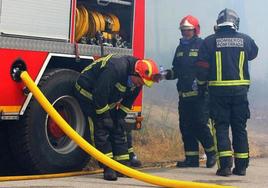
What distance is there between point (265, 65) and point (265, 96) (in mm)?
2073

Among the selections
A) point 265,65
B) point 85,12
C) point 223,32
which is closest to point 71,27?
point 85,12

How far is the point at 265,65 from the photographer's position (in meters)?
25.3

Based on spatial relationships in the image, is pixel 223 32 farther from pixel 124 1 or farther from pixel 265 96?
pixel 265 96

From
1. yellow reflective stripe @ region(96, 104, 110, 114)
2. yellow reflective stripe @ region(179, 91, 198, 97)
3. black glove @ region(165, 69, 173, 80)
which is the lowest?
yellow reflective stripe @ region(96, 104, 110, 114)

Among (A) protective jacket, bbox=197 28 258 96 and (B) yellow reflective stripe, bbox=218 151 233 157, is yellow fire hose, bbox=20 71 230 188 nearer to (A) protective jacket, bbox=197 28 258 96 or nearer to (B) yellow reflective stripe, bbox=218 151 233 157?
(B) yellow reflective stripe, bbox=218 151 233 157

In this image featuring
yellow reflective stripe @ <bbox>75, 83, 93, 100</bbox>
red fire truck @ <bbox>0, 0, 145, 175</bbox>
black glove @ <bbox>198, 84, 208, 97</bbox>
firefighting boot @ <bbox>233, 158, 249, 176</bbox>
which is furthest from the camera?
black glove @ <bbox>198, 84, 208, 97</bbox>

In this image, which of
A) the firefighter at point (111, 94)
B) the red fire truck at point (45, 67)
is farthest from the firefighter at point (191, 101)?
the firefighter at point (111, 94)

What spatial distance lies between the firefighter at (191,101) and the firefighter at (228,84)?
63 cm

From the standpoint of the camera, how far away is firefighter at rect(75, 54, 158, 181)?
6141 mm

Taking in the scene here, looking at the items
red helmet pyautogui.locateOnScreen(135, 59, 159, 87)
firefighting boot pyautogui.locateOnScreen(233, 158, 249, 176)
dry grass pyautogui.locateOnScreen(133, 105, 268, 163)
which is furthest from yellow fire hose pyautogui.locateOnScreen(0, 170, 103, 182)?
dry grass pyautogui.locateOnScreen(133, 105, 268, 163)

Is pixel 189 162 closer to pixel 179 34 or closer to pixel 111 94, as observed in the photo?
pixel 111 94

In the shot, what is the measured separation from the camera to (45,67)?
20.7 feet

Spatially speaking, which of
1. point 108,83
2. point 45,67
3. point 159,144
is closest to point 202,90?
point 108,83

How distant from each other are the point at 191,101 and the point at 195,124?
0.28 m
